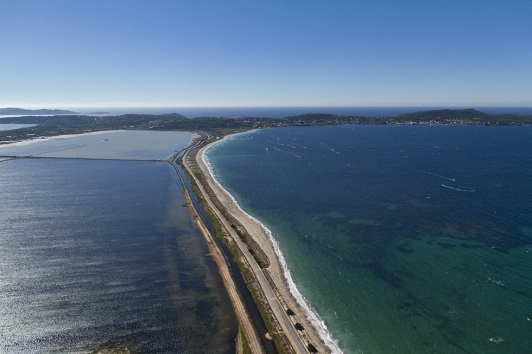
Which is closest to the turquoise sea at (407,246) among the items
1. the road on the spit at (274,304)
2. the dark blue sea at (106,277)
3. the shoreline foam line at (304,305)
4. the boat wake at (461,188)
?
the boat wake at (461,188)

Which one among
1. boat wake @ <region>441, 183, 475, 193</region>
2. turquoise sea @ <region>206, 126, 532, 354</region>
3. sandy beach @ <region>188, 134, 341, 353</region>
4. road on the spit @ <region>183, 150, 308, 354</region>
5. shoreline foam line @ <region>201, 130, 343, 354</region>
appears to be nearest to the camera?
road on the spit @ <region>183, 150, 308, 354</region>

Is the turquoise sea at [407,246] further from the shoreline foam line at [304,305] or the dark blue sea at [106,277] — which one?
the dark blue sea at [106,277]

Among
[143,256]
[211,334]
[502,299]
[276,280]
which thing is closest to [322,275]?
[276,280]

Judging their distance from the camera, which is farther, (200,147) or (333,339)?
(200,147)

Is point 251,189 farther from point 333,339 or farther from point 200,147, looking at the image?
point 200,147

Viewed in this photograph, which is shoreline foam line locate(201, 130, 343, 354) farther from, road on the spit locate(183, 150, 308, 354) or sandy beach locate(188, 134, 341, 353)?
road on the spit locate(183, 150, 308, 354)

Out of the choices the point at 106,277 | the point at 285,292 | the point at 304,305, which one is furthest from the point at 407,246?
the point at 106,277

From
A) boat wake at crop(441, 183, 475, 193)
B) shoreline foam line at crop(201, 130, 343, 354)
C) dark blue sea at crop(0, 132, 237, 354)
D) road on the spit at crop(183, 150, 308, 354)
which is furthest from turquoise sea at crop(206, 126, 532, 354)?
dark blue sea at crop(0, 132, 237, 354)
